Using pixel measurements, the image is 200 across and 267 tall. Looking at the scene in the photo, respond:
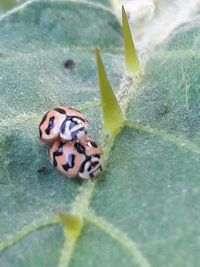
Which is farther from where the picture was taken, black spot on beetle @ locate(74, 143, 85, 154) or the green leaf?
black spot on beetle @ locate(74, 143, 85, 154)

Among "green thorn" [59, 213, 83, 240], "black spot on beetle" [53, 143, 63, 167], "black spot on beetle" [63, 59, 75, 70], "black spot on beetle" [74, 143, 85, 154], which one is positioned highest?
"black spot on beetle" [63, 59, 75, 70]

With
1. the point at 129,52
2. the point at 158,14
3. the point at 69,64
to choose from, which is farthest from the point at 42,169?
the point at 158,14

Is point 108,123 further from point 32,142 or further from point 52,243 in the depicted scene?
point 52,243

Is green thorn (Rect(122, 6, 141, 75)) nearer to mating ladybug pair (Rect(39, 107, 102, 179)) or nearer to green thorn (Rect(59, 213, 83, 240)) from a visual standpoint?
mating ladybug pair (Rect(39, 107, 102, 179))

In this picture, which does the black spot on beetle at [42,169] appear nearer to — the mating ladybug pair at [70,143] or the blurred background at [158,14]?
the mating ladybug pair at [70,143]

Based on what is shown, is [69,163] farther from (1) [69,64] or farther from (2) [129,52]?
(1) [69,64]

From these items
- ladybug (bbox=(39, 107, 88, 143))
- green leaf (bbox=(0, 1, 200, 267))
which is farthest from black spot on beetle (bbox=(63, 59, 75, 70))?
ladybug (bbox=(39, 107, 88, 143))
